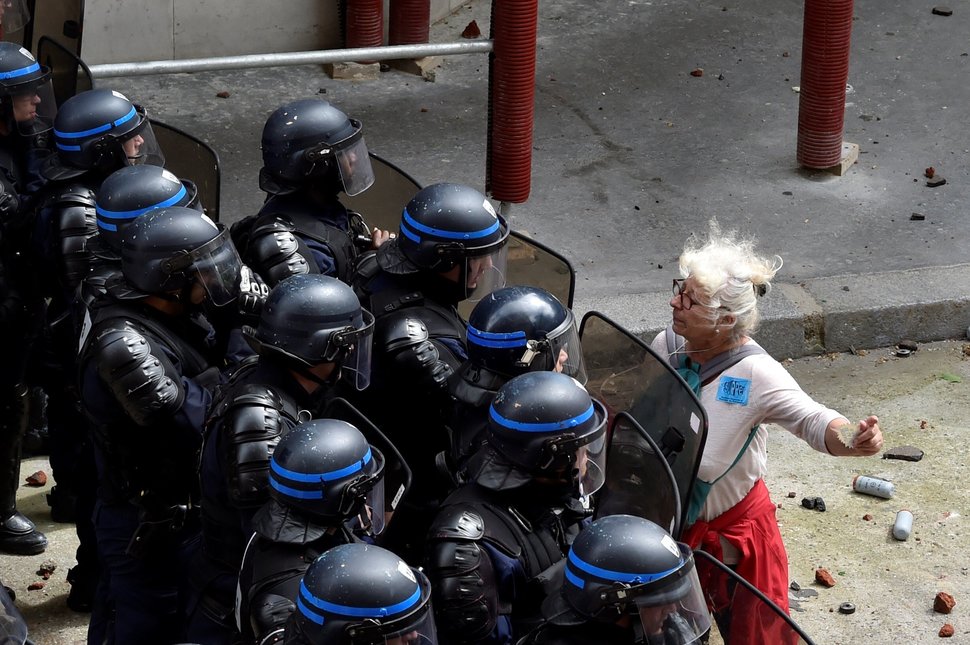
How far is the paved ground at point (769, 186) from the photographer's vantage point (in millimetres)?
5703

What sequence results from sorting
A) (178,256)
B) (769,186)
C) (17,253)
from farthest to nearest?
(769,186) → (17,253) → (178,256)

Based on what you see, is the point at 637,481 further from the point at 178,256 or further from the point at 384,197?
the point at 384,197

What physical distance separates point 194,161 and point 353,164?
2.55 feet

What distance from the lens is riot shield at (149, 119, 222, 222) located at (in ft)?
17.8

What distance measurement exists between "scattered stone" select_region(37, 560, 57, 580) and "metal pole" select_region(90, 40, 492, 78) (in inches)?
81.6

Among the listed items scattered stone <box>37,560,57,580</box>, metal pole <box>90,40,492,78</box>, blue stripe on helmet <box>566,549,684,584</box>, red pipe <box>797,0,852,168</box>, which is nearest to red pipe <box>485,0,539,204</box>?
metal pole <box>90,40,492,78</box>

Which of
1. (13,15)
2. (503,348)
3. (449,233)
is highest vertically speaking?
(13,15)

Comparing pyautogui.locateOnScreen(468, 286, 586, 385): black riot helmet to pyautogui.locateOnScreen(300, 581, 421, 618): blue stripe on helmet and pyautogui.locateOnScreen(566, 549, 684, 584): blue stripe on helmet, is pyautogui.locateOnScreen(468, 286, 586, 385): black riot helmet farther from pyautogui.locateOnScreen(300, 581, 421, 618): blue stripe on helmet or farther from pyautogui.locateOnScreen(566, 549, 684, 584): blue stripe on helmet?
pyautogui.locateOnScreen(300, 581, 421, 618): blue stripe on helmet

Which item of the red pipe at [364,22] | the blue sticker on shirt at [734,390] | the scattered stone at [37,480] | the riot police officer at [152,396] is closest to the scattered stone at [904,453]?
the blue sticker on shirt at [734,390]

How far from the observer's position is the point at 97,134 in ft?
16.6

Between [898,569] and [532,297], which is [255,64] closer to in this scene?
[532,297]

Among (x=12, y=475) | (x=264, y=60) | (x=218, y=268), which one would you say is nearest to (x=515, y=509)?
(x=218, y=268)

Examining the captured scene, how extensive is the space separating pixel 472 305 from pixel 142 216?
127cm

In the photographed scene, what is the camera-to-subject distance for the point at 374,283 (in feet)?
15.4
